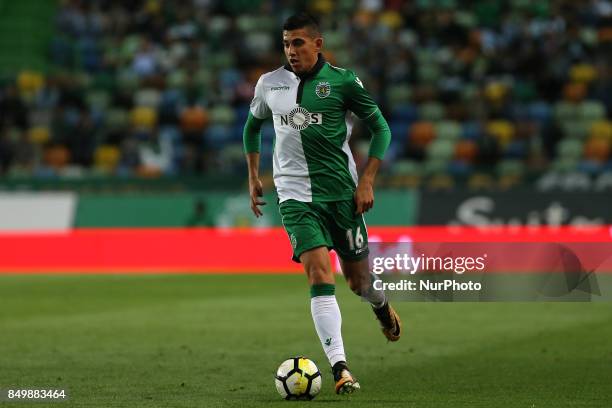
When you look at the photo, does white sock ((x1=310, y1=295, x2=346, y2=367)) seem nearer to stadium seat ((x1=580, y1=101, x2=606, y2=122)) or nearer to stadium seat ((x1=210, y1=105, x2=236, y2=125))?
stadium seat ((x1=580, y1=101, x2=606, y2=122))

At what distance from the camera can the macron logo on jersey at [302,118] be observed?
8070 mm

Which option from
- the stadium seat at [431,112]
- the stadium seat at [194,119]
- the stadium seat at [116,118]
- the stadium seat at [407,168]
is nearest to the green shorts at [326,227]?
the stadium seat at [407,168]

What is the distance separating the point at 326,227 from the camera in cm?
812

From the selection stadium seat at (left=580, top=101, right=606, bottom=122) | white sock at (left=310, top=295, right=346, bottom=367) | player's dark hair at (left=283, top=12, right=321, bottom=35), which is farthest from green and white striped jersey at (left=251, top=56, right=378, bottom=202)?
stadium seat at (left=580, top=101, right=606, bottom=122)

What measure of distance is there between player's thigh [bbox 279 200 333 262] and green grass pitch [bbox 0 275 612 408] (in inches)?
35.5

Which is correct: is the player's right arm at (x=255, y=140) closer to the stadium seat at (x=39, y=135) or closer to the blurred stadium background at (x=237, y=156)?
the blurred stadium background at (x=237, y=156)

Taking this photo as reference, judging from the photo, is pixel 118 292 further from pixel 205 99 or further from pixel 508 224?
pixel 205 99

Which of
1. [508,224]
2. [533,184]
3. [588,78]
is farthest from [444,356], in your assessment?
[588,78]

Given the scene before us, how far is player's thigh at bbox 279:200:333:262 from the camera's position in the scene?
310 inches

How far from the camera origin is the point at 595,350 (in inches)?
406

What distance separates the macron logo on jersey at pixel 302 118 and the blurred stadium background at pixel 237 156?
9.91ft

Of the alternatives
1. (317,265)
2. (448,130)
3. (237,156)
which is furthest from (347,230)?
(448,130)

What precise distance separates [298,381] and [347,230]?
1126 mm

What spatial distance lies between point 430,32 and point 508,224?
6.59 metres
